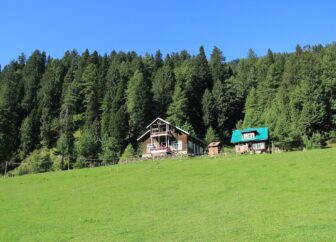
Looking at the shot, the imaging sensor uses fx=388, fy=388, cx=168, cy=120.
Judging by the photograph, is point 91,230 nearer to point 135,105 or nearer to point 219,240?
point 219,240

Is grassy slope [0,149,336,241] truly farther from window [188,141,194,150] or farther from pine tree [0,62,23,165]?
pine tree [0,62,23,165]

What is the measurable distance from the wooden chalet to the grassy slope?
38.4 meters

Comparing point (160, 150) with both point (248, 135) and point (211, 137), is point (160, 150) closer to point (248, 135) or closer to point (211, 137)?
point (248, 135)

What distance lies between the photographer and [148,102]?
107125 mm

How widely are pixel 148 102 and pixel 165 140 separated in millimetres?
25404

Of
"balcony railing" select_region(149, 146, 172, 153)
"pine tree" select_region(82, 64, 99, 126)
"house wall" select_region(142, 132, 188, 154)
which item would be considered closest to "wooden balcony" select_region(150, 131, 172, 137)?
"house wall" select_region(142, 132, 188, 154)

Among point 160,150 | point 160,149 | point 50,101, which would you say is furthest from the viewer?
point 50,101

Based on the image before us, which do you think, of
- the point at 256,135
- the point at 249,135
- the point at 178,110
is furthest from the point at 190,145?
the point at 178,110

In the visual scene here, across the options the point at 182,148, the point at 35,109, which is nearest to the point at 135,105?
the point at 182,148

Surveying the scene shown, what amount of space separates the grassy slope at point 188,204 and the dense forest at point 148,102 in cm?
4073

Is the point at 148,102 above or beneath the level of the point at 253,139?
above

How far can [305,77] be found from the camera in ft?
325

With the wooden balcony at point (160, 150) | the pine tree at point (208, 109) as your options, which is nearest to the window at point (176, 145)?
the wooden balcony at point (160, 150)

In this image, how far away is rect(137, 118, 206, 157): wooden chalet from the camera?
265 feet
